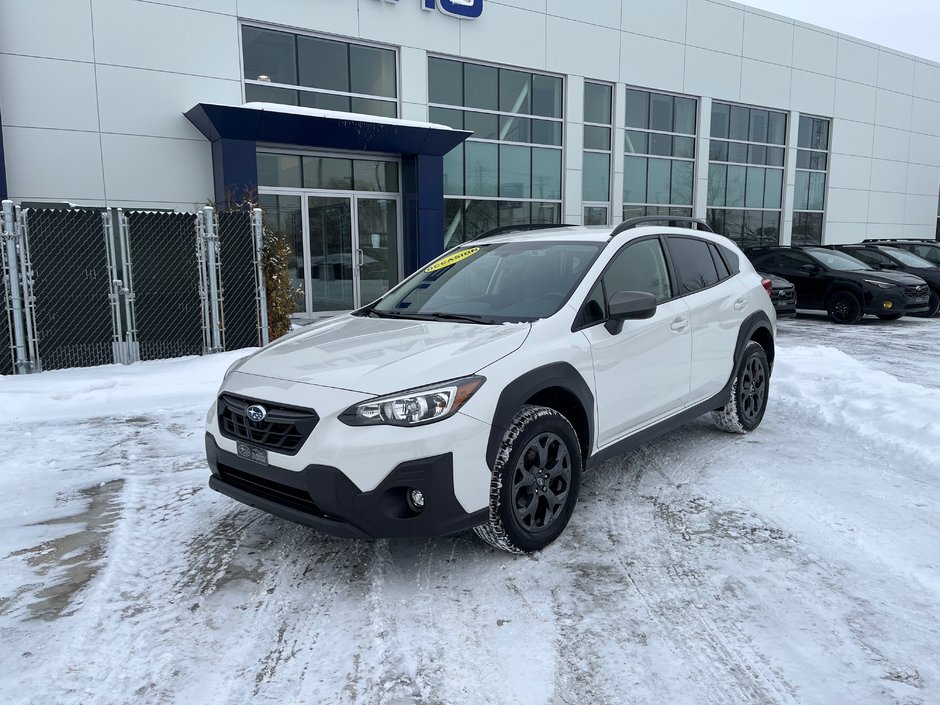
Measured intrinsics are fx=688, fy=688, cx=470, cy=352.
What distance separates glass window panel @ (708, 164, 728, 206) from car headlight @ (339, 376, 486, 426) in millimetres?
19166

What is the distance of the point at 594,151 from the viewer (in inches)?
698

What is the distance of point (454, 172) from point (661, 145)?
22.6 feet

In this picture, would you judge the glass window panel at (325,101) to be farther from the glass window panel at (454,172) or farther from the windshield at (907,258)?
the windshield at (907,258)

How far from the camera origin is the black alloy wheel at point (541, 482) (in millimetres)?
3447

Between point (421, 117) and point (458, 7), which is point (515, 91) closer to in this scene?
point (458, 7)

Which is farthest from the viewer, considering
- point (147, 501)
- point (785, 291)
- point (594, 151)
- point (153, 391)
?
point (594, 151)

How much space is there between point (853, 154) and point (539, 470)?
25.2 m

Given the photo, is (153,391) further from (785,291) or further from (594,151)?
(594,151)

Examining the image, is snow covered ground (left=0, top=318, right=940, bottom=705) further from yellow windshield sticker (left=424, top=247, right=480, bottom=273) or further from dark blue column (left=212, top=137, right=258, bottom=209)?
dark blue column (left=212, top=137, right=258, bottom=209)

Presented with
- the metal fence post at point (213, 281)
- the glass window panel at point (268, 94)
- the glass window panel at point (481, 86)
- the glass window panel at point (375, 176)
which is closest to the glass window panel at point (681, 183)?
the glass window panel at point (481, 86)

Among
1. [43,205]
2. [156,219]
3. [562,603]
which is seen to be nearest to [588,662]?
[562,603]

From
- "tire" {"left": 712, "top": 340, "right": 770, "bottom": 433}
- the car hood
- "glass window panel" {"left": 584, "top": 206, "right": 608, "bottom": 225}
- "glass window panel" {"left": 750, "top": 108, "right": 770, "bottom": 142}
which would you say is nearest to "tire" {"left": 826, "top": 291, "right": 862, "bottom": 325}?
A: "glass window panel" {"left": 584, "top": 206, "right": 608, "bottom": 225}

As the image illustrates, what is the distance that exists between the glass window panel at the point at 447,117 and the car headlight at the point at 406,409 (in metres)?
13.0

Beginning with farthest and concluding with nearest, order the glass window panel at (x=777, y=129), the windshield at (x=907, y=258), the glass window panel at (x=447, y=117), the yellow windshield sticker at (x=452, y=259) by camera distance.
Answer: the glass window panel at (x=777, y=129), the windshield at (x=907, y=258), the glass window panel at (x=447, y=117), the yellow windshield sticker at (x=452, y=259)
